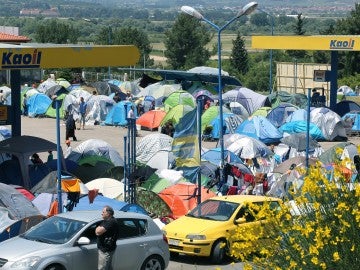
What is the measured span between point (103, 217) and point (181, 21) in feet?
250

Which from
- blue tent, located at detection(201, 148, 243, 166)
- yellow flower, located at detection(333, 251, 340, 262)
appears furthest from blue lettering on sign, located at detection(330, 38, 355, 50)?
yellow flower, located at detection(333, 251, 340, 262)

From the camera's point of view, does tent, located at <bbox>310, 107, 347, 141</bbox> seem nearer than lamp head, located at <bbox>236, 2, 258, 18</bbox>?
No

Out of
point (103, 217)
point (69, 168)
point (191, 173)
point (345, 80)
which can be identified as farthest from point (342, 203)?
point (345, 80)

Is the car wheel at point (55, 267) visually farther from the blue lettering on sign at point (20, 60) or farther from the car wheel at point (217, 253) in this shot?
the blue lettering on sign at point (20, 60)

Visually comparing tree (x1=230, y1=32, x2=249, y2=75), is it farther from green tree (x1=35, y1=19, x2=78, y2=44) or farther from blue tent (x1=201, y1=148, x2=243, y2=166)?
blue tent (x1=201, y1=148, x2=243, y2=166)

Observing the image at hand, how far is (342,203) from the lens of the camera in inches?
391

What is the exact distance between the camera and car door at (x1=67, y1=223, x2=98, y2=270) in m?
14.4

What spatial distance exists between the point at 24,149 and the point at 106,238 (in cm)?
1049

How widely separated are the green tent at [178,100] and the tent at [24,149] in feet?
58.7

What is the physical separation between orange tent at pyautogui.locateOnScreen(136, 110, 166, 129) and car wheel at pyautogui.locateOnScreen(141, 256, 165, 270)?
2526 cm

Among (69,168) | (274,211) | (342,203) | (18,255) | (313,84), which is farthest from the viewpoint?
(313,84)

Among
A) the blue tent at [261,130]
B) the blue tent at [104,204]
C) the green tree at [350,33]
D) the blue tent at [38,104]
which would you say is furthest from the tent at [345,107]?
the green tree at [350,33]

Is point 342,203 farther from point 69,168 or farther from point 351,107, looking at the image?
point 351,107

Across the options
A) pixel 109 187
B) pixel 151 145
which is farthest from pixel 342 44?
pixel 109 187
